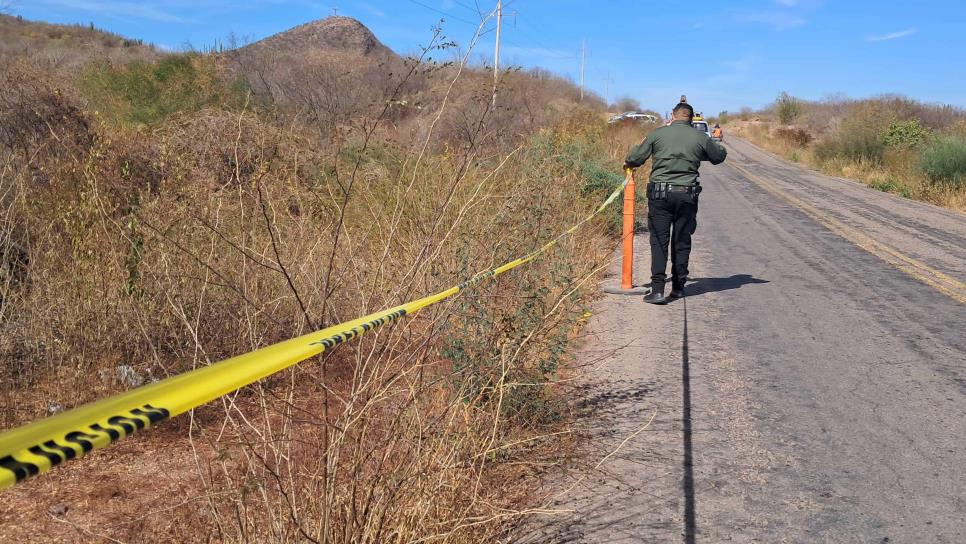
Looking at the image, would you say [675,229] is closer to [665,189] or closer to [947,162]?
[665,189]

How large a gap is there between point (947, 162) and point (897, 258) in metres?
12.3

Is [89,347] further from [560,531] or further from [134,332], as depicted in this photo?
[560,531]

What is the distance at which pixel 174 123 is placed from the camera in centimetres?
1002

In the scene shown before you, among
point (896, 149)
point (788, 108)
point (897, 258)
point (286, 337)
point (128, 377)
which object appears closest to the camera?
point (128, 377)

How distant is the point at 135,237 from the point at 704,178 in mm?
20905

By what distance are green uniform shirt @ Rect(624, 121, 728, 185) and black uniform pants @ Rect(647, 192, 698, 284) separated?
197 millimetres

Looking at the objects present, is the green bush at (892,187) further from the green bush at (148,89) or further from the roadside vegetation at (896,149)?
the green bush at (148,89)

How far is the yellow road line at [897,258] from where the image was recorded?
8.28m

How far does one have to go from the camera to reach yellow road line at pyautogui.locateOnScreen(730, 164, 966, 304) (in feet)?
27.2

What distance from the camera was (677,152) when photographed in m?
7.72

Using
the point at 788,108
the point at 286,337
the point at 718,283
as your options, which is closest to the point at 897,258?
the point at 718,283

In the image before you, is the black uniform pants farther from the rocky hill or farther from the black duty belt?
the rocky hill

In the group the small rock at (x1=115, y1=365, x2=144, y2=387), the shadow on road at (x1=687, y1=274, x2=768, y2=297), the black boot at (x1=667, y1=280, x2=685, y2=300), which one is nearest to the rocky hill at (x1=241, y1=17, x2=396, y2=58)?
the shadow on road at (x1=687, y1=274, x2=768, y2=297)

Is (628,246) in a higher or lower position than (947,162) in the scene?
lower
